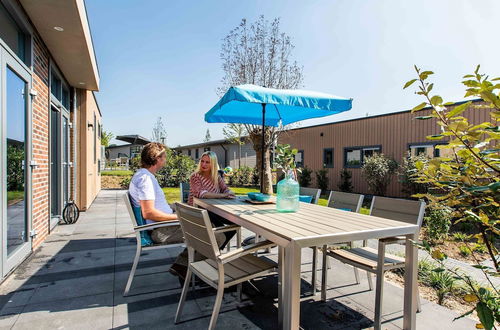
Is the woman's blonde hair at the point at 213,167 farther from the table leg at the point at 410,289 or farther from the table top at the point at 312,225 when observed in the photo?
the table leg at the point at 410,289

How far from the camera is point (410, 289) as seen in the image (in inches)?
84.9

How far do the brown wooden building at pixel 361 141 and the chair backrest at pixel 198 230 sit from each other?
8.92 meters

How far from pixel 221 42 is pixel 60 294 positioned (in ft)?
30.8

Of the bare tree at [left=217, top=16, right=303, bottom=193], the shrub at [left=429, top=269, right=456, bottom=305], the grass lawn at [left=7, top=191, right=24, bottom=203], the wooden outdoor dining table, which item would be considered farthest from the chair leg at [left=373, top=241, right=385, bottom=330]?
the bare tree at [left=217, top=16, right=303, bottom=193]

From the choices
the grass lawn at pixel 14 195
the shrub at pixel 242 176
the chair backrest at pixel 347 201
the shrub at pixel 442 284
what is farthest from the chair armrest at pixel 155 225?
the shrub at pixel 242 176

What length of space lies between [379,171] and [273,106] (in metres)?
7.48

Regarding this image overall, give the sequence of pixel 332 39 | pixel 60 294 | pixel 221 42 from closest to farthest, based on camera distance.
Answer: pixel 60 294 → pixel 332 39 → pixel 221 42

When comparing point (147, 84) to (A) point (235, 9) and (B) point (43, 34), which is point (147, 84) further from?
(B) point (43, 34)

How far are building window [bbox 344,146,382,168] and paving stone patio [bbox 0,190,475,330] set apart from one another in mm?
9389

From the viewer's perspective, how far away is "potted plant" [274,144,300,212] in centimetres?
273

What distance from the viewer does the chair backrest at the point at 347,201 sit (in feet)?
10.6

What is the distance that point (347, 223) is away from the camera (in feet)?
7.49

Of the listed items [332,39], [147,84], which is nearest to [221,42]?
[332,39]

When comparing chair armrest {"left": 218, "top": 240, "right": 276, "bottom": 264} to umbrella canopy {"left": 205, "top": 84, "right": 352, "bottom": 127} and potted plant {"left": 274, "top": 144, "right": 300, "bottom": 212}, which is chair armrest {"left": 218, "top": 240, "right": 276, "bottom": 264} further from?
umbrella canopy {"left": 205, "top": 84, "right": 352, "bottom": 127}
